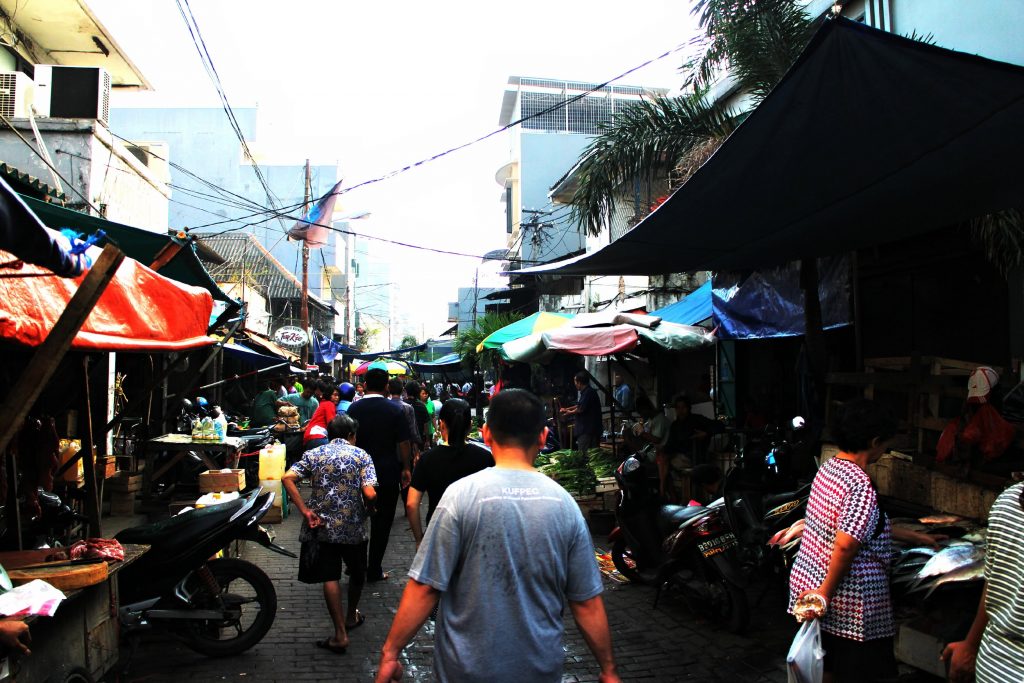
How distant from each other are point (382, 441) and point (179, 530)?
202cm

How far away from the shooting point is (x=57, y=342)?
121 inches

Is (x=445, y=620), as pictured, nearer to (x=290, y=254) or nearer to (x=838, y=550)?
(x=838, y=550)

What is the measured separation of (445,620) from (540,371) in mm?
17155

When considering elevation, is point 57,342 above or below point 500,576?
A: above

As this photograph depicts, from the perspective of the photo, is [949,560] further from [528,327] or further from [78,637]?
[528,327]

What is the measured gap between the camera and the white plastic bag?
9.53 ft

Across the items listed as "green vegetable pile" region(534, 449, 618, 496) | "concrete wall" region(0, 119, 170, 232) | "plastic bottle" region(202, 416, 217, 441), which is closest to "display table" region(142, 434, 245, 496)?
"plastic bottle" region(202, 416, 217, 441)

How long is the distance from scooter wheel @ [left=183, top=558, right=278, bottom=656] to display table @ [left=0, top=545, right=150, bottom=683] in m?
0.58

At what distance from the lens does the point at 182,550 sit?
454cm

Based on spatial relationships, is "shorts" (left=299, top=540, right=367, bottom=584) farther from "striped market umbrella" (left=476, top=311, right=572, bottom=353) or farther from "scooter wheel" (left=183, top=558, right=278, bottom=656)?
"striped market umbrella" (left=476, top=311, right=572, bottom=353)

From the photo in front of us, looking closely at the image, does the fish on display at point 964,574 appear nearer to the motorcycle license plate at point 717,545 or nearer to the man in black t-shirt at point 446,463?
the motorcycle license plate at point 717,545

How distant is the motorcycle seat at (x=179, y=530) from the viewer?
4547 mm

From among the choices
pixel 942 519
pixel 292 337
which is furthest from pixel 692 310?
pixel 292 337

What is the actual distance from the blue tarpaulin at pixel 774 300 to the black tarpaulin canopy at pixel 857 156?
3.78ft
